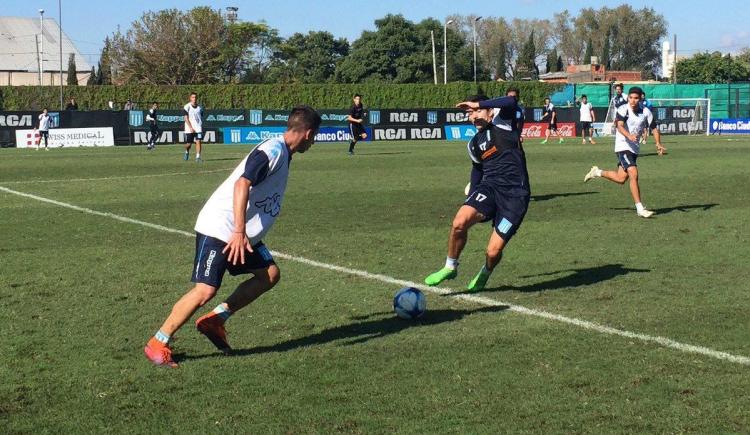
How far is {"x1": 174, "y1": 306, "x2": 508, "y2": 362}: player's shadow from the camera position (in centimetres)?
673

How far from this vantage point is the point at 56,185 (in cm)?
2056

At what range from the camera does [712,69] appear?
9469 centimetres

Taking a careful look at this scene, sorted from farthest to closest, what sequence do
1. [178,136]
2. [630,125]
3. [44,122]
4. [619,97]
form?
1. [178,136]
2. [44,122]
3. [619,97]
4. [630,125]

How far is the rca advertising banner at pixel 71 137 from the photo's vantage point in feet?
135

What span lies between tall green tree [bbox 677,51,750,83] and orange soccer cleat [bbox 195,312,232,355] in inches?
3614

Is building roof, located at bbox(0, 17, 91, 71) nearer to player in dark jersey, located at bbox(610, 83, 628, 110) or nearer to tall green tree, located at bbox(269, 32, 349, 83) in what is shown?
tall green tree, located at bbox(269, 32, 349, 83)

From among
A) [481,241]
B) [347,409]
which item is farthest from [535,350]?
[481,241]

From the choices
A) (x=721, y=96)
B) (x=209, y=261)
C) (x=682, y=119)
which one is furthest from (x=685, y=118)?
(x=209, y=261)

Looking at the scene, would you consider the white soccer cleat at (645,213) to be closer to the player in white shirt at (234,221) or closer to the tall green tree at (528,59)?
the player in white shirt at (234,221)

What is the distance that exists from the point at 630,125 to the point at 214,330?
10749 millimetres

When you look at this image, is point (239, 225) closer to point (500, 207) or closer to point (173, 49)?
point (500, 207)

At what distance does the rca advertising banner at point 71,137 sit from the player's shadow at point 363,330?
118 ft

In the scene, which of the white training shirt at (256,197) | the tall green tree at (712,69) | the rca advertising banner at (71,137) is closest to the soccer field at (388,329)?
the white training shirt at (256,197)

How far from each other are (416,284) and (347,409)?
391cm
